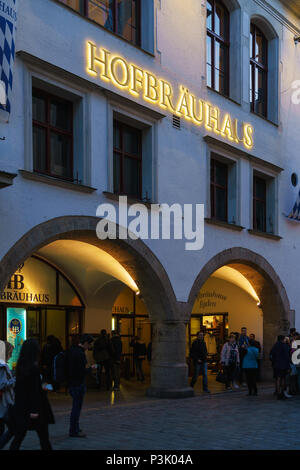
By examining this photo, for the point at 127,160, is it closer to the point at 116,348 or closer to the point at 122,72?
the point at 122,72

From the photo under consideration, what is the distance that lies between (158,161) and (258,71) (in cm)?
747

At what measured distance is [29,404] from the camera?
7.33m

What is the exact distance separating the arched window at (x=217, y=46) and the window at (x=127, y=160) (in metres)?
3.93

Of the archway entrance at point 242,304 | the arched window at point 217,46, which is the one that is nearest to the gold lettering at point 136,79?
the arched window at point 217,46

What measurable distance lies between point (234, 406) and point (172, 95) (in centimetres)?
777

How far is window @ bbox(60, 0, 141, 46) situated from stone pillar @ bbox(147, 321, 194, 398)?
23.1ft

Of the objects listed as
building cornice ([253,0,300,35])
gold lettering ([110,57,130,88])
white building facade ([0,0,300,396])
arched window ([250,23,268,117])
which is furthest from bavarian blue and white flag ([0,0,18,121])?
building cornice ([253,0,300,35])

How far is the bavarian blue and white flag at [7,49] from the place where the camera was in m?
11.0

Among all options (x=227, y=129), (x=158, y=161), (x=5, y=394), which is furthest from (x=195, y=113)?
(x=5, y=394)

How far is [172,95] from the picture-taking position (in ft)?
54.1

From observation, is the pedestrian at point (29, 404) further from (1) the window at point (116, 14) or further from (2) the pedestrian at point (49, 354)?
(1) the window at point (116, 14)

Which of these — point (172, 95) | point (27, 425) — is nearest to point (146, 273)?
point (172, 95)

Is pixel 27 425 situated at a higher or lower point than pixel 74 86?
lower
